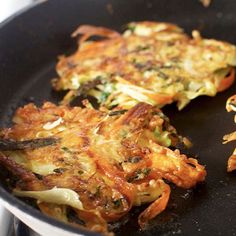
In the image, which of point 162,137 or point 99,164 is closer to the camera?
point 99,164

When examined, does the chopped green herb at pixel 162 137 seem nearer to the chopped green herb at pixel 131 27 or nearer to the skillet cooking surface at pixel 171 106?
the skillet cooking surface at pixel 171 106

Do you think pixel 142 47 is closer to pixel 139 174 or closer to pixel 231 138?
pixel 231 138

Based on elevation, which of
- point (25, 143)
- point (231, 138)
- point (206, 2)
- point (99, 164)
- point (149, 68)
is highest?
point (25, 143)

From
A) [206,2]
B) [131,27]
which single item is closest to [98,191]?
[131,27]

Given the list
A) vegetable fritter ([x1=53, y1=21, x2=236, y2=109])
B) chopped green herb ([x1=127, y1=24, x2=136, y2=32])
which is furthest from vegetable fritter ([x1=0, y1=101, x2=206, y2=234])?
chopped green herb ([x1=127, y1=24, x2=136, y2=32])

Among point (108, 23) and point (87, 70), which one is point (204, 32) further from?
point (87, 70)

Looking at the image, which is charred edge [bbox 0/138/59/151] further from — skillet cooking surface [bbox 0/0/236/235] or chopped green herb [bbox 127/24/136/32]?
chopped green herb [bbox 127/24/136/32]
